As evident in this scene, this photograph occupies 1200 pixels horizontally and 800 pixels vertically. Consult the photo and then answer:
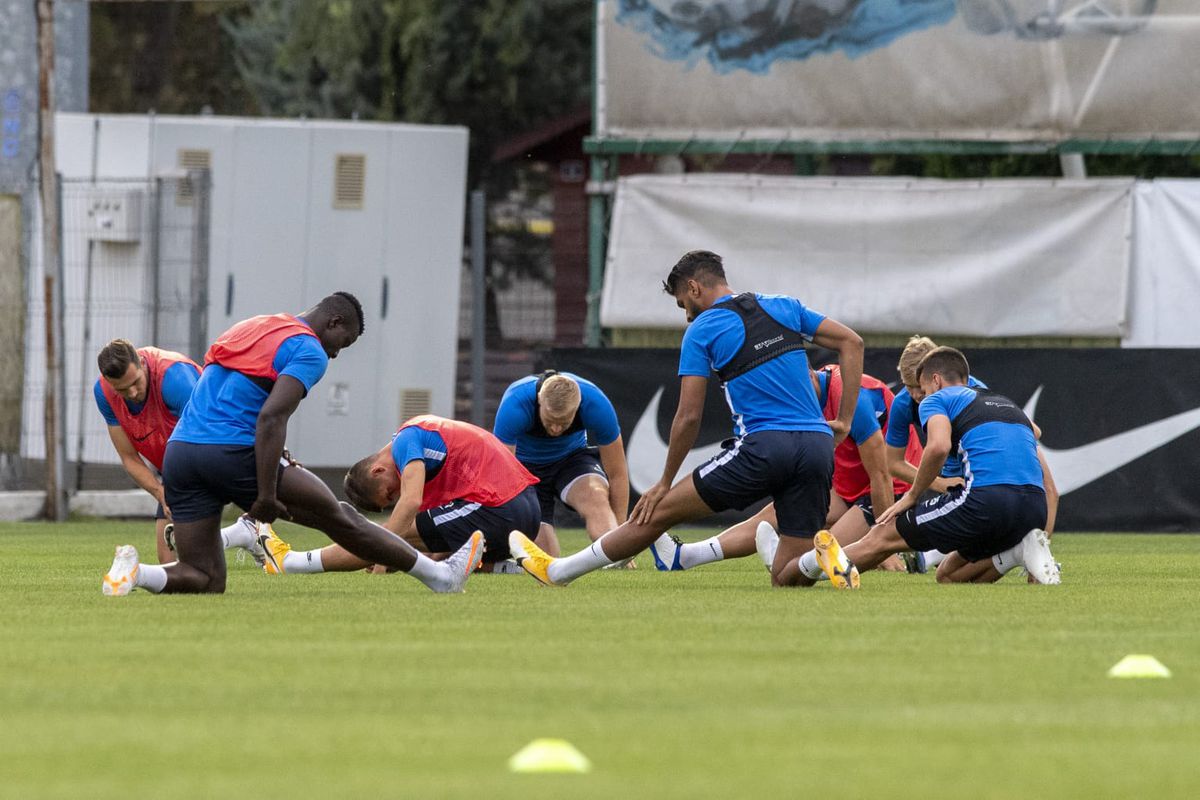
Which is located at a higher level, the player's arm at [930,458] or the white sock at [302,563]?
the player's arm at [930,458]

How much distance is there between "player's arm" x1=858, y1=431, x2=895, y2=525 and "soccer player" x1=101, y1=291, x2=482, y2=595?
355cm

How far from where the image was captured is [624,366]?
19172 mm

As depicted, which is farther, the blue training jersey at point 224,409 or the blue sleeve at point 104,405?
the blue sleeve at point 104,405

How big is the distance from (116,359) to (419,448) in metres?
1.71

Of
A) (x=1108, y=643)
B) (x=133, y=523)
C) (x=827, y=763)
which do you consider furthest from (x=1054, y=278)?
→ (x=827, y=763)

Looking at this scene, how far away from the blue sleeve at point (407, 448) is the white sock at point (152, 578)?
1923 millimetres

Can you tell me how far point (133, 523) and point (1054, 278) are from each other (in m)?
9.01

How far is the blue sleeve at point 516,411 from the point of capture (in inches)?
518

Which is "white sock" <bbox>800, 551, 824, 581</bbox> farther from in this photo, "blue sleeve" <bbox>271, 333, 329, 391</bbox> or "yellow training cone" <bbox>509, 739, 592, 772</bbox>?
"yellow training cone" <bbox>509, 739, 592, 772</bbox>

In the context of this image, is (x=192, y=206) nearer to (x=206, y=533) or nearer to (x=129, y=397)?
(x=129, y=397)

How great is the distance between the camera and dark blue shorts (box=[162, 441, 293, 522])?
9.93 m

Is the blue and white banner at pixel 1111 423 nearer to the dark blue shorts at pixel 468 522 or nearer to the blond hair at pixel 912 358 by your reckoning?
the blond hair at pixel 912 358

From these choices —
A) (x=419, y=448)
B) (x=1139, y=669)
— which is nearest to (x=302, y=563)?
(x=419, y=448)

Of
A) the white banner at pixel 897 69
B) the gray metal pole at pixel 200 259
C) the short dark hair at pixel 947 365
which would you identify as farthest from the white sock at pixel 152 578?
the white banner at pixel 897 69
